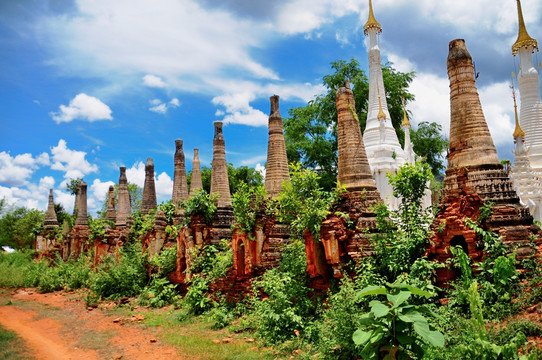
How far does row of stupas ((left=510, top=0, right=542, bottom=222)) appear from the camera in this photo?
1673 centimetres

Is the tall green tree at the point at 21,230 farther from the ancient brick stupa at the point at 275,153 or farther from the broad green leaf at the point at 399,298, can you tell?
the broad green leaf at the point at 399,298

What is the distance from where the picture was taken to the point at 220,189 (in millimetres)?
16984

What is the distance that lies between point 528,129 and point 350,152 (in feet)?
47.4

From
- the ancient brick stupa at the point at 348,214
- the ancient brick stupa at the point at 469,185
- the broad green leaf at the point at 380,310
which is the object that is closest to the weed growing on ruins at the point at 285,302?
the ancient brick stupa at the point at 348,214

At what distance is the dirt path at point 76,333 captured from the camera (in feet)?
34.7

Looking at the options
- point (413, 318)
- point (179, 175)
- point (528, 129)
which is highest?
point (528, 129)

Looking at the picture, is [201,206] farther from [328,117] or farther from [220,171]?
[328,117]

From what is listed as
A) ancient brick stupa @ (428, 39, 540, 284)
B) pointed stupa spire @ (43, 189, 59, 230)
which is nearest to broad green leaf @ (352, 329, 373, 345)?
ancient brick stupa @ (428, 39, 540, 284)

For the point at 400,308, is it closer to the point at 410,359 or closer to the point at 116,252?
the point at 410,359

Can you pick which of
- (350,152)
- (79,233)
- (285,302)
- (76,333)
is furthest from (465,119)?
(79,233)

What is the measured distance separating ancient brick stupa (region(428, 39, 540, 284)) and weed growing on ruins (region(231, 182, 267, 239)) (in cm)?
549

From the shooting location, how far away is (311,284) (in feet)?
34.6

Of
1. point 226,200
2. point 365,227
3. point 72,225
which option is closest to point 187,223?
point 226,200

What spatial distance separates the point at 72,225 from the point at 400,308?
29.3 m
